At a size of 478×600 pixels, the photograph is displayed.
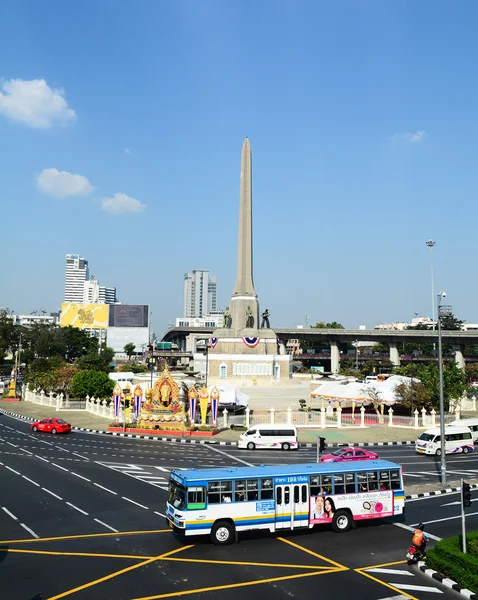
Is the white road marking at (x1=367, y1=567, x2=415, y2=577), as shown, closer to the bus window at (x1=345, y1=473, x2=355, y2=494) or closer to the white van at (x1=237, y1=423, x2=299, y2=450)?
the bus window at (x1=345, y1=473, x2=355, y2=494)

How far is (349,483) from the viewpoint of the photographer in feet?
53.0

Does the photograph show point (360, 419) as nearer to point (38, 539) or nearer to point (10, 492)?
point (10, 492)

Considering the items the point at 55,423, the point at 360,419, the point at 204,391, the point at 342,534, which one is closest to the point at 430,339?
the point at 360,419

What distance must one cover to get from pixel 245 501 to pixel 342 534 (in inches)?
133

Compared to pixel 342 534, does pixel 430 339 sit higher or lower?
higher

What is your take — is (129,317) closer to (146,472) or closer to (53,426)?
(53,426)

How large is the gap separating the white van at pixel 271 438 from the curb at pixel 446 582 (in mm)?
18478

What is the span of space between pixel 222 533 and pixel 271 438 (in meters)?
17.5

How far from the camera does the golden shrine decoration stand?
39188 mm

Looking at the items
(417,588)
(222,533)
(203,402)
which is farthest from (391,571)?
(203,402)

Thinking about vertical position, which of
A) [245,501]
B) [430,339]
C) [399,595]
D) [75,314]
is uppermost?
[75,314]

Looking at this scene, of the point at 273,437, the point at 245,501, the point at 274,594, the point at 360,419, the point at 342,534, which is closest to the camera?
the point at 274,594

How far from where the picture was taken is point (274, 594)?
37.8 feet

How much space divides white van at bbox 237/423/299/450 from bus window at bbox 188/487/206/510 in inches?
704
